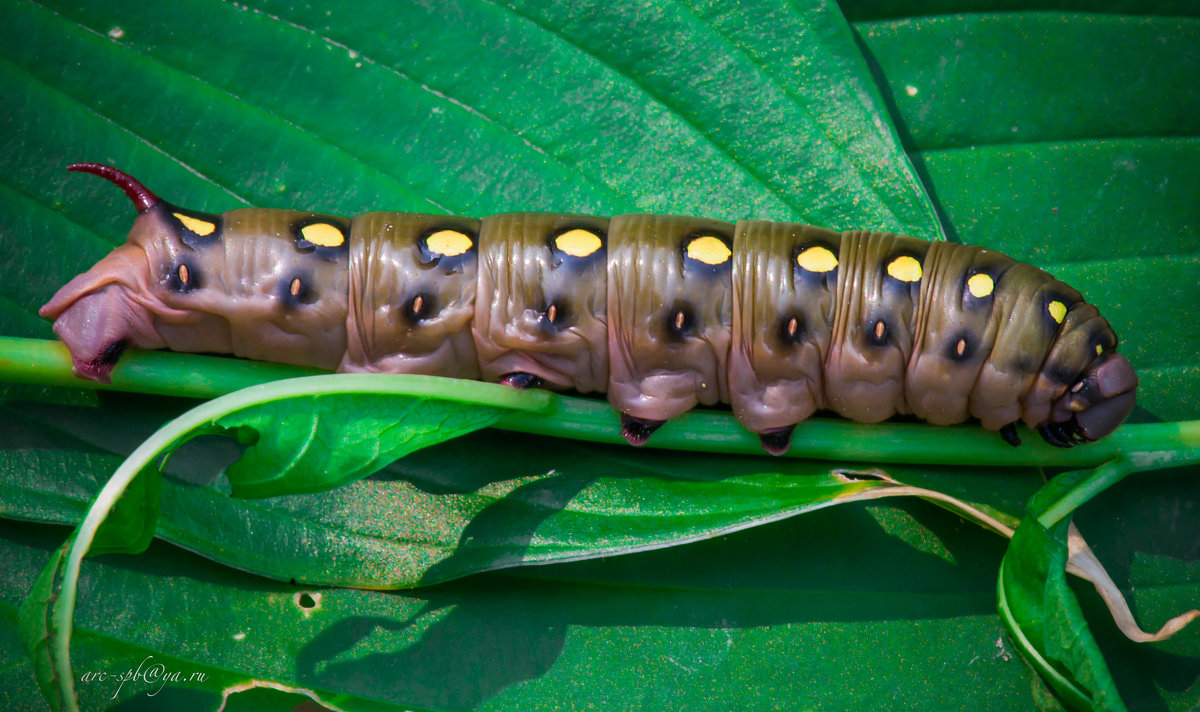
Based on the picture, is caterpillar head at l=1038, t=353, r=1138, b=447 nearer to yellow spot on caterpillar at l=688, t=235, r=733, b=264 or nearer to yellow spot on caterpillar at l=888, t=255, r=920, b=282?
yellow spot on caterpillar at l=888, t=255, r=920, b=282

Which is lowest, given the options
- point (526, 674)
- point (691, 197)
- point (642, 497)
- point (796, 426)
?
point (526, 674)

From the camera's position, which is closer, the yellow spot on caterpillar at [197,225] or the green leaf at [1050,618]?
the green leaf at [1050,618]

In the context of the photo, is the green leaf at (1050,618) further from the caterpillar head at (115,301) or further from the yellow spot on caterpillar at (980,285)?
the caterpillar head at (115,301)

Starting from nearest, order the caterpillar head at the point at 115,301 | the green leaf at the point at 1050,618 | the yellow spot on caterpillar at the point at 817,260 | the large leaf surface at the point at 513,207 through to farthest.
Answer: the green leaf at the point at 1050,618
the caterpillar head at the point at 115,301
the yellow spot on caterpillar at the point at 817,260
the large leaf surface at the point at 513,207

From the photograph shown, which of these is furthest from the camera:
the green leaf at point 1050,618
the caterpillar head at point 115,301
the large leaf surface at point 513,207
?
the large leaf surface at point 513,207

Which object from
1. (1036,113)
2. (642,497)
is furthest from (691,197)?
(1036,113)

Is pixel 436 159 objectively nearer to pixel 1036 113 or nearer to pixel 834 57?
pixel 834 57

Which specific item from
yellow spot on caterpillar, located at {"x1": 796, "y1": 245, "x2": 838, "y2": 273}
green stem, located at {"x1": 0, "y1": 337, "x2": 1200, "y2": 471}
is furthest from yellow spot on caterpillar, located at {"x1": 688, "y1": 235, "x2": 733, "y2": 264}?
green stem, located at {"x1": 0, "y1": 337, "x2": 1200, "y2": 471}

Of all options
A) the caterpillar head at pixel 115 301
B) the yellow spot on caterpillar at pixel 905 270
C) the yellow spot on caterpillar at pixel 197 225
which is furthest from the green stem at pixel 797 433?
the yellow spot on caterpillar at pixel 905 270
